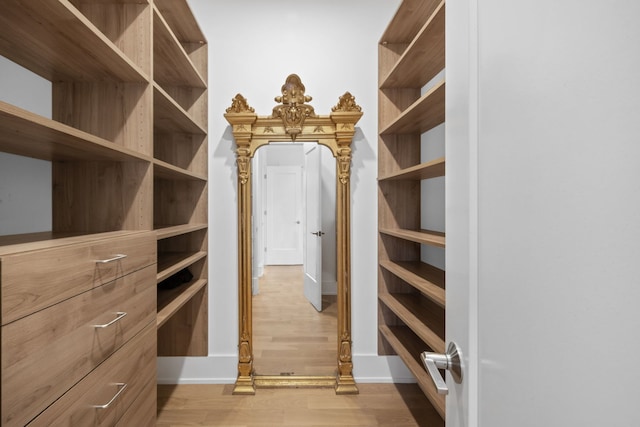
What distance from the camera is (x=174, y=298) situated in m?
1.92

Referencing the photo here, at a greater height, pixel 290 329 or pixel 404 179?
pixel 404 179

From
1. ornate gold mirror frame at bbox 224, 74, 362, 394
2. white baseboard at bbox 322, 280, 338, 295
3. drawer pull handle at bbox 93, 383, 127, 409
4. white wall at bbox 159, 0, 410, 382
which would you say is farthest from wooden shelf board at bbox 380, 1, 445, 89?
drawer pull handle at bbox 93, 383, 127, 409

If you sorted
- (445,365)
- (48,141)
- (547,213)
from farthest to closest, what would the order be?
1. (48,141)
2. (445,365)
3. (547,213)

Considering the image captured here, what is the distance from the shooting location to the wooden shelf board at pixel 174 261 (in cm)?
164

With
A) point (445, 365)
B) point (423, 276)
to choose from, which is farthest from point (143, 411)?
point (423, 276)

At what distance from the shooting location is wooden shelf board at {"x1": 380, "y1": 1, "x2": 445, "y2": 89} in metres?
1.48

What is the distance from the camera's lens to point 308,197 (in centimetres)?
227

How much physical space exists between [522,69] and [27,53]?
5.16 feet

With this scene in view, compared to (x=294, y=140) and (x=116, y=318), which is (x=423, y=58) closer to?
(x=294, y=140)

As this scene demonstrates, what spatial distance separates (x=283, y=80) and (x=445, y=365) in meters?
2.25

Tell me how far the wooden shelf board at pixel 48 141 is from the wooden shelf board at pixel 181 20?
111 cm

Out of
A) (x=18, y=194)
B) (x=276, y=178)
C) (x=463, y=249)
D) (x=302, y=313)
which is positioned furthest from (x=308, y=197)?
(x=463, y=249)

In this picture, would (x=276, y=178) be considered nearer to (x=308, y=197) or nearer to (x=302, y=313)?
(x=308, y=197)

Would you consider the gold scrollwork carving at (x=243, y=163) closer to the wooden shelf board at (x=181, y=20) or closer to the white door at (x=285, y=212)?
the white door at (x=285, y=212)
